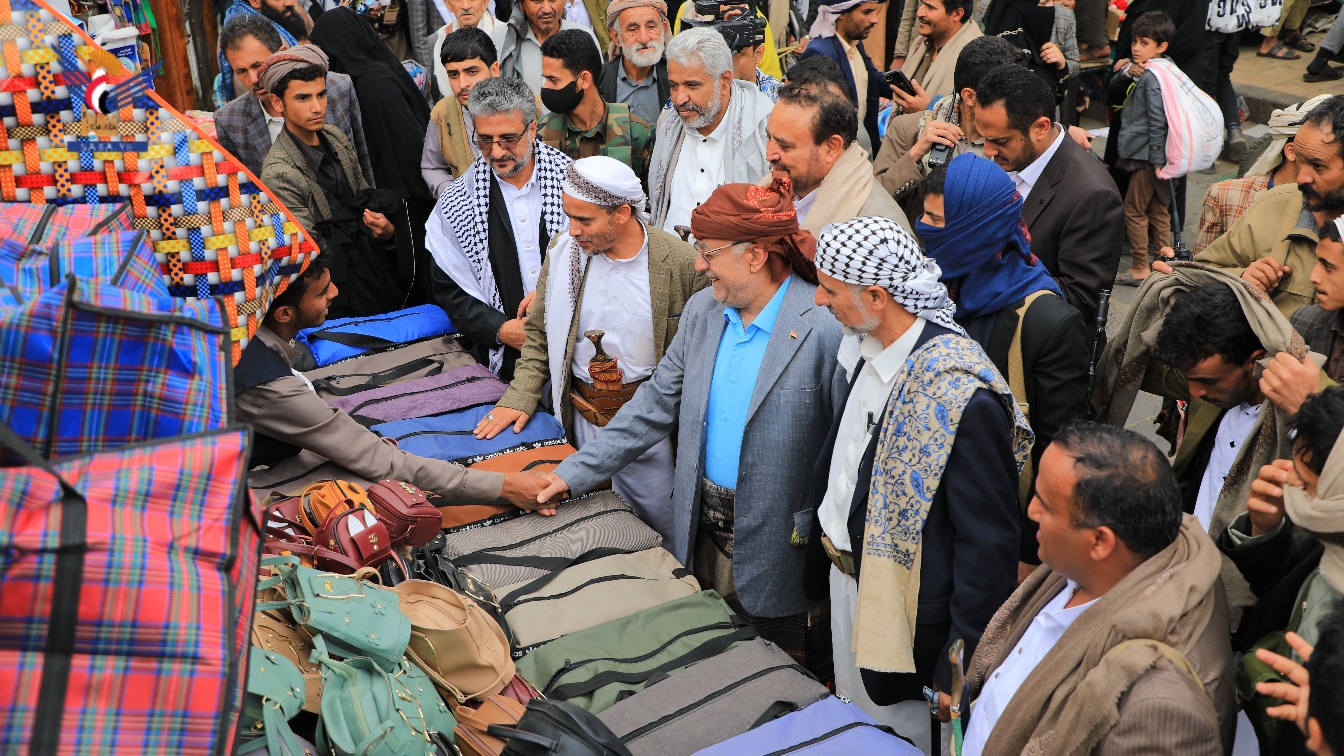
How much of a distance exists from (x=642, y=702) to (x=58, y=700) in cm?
159

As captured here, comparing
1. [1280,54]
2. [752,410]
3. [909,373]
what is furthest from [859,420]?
[1280,54]

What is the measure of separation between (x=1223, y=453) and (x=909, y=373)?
1.06 meters

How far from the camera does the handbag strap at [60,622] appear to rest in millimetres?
1302

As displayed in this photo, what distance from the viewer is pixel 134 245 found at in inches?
72.6

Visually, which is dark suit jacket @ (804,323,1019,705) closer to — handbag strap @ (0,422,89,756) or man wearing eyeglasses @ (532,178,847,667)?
man wearing eyeglasses @ (532,178,847,667)

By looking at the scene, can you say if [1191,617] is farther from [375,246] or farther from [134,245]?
[375,246]

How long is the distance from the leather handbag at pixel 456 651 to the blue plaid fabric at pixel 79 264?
3.73 ft

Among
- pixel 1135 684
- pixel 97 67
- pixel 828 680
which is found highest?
pixel 97 67

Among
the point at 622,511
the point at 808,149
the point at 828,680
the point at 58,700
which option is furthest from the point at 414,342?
the point at 58,700

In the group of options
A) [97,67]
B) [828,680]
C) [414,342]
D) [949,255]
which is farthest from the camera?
[414,342]

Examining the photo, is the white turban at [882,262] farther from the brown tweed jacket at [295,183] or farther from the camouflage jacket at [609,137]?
the brown tweed jacket at [295,183]

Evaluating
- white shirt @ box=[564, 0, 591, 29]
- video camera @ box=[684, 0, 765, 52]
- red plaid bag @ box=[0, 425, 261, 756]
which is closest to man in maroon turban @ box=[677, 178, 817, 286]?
red plaid bag @ box=[0, 425, 261, 756]

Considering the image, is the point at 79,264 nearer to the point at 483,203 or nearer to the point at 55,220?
the point at 55,220

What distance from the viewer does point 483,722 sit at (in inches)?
99.9
